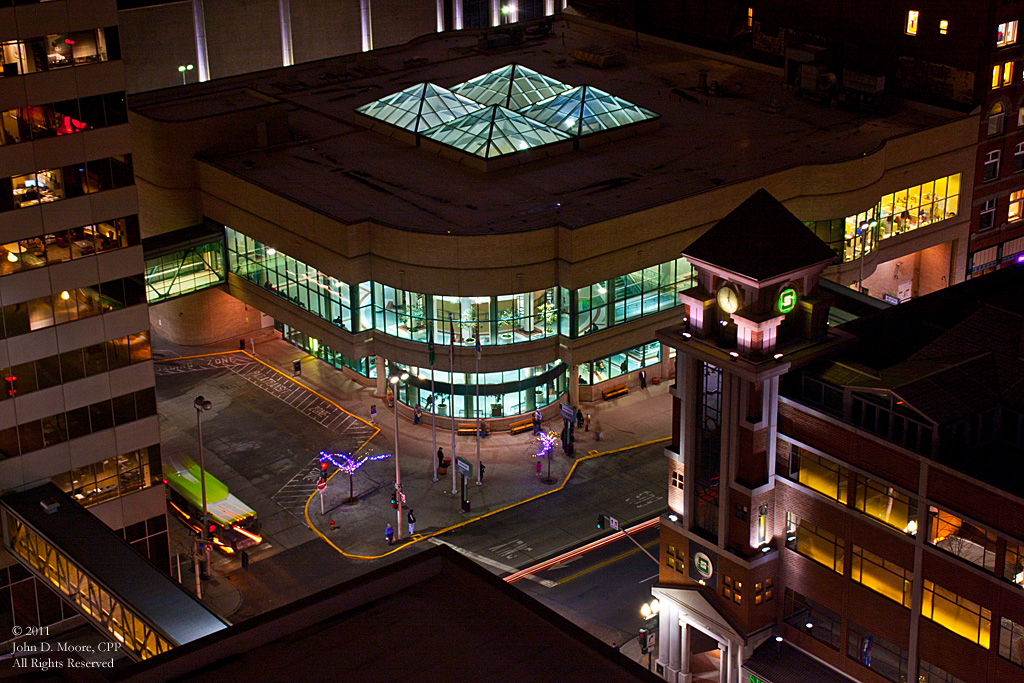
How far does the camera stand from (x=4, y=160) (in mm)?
64312

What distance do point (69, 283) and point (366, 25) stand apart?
76.3 metres

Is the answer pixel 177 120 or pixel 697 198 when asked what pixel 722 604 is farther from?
pixel 177 120

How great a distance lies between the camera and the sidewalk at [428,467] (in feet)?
262

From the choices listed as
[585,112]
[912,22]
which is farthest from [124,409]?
[912,22]

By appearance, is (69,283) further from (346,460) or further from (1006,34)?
(1006,34)

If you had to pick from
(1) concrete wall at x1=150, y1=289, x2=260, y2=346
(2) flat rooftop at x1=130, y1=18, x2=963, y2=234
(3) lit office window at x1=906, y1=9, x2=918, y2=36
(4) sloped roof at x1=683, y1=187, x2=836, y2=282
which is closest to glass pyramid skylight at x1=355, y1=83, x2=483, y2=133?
(2) flat rooftop at x1=130, y1=18, x2=963, y2=234

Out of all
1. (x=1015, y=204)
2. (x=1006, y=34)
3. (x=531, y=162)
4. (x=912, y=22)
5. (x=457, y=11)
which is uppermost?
(x=912, y=22)

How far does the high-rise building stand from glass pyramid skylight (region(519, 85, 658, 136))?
40.9 meters

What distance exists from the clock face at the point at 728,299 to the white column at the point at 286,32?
83038 mm

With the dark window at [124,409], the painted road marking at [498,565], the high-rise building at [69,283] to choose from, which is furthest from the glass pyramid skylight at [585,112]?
the dark window at [124,409]

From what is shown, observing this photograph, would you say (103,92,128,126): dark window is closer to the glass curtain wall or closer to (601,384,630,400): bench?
the glass curtain wall

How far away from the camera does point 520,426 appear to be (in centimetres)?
9031

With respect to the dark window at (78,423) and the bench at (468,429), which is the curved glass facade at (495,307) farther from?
the dark window at (78,423)

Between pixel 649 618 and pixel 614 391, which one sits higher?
pixel 614 391
